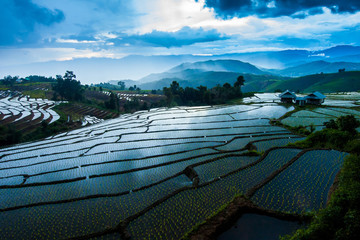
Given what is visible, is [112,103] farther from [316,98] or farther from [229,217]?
[229,217]

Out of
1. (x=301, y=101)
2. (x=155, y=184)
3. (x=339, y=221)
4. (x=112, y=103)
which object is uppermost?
(x=112, y=103)

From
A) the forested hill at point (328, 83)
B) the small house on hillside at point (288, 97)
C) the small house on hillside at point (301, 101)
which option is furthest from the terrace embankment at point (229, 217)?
the forested hill at point (328, 83)

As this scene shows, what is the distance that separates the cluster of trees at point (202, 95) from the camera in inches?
2141

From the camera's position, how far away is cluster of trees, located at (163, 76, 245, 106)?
54.4 metres

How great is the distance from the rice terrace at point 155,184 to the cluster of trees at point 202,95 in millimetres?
34472

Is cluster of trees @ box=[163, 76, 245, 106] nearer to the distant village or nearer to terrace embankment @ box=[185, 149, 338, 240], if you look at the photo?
the distant village

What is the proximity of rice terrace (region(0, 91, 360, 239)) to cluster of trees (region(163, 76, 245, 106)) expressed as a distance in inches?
1357

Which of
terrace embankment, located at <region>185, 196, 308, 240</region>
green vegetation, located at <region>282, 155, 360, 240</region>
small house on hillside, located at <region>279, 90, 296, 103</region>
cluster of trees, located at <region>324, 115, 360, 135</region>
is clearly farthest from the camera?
small house on hillside, located at <region>279, 90, 296, 103</region>

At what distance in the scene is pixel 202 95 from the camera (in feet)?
184

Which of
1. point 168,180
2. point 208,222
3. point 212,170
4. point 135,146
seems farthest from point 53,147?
point 208,222

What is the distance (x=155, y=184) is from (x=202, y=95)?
4673cm

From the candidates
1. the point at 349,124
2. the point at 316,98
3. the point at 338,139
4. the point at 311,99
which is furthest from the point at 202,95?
the point at 338,139

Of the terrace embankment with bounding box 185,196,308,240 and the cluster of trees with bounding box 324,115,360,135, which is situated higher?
the cluster of trees with bounding box 324,115,360,135

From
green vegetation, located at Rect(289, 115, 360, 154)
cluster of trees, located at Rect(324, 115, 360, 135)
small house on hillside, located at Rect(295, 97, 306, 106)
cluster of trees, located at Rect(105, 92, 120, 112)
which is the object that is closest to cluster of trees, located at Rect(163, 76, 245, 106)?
cluster of trees, located at Rect(105, 92, 120, 112)
